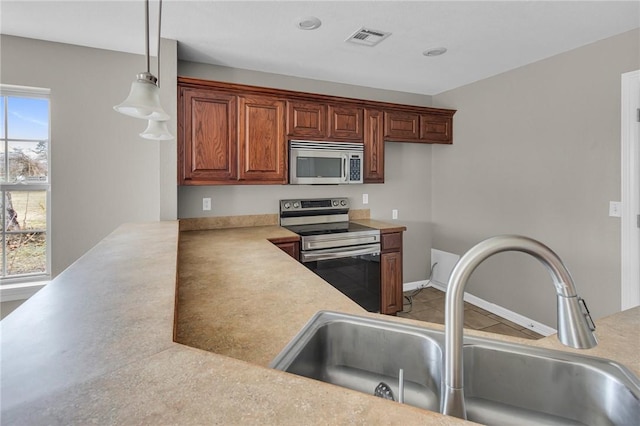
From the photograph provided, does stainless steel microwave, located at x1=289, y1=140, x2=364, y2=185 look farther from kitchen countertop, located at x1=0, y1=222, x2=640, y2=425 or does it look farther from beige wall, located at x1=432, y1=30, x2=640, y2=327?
kitchen countertop, located at x1=0, y1=222, x2=640, y2=425

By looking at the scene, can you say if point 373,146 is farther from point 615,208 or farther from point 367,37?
point 615,208

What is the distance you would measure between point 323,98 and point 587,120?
225 cm

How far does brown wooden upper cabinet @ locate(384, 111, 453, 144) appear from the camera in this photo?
3.56m

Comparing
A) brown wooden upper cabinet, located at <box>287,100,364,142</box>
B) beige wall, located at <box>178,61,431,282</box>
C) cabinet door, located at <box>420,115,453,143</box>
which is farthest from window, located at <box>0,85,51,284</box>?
cabinet door, located at <box>420,115,453,143</box>

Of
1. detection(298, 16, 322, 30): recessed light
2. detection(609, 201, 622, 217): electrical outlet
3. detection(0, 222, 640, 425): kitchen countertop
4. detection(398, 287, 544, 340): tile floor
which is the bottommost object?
detection(398, 287, 544, 340): tile floor

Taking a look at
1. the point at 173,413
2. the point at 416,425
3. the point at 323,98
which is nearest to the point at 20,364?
the point at 173,413

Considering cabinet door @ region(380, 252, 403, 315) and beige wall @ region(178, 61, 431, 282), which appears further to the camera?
cabinet door @ region(380, 252, 403, 315)

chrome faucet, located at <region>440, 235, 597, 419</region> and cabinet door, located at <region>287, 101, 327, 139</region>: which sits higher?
cabinet door, located at <region>287, 101, 327, 139</region>

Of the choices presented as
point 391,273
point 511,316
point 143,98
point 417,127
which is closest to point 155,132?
point 143,98

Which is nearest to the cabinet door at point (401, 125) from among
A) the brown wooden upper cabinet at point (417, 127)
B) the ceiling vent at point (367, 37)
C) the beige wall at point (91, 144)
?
the brown wooden upper cabinet at point (417, 127)

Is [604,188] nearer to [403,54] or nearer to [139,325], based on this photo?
[403,54]

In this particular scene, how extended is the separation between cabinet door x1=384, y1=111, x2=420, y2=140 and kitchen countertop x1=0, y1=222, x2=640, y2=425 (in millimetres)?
2684

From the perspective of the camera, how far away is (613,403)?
0.76 metres

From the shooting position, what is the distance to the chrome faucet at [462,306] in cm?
62
